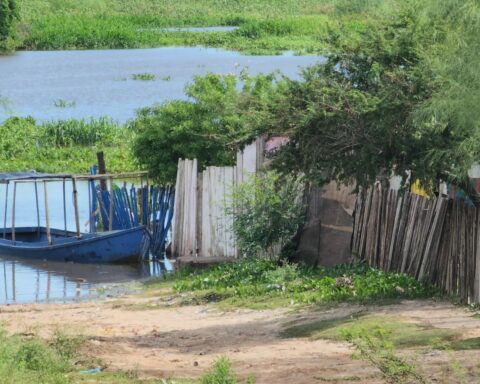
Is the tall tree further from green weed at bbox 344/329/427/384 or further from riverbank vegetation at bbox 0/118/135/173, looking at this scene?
green weed at bbox 344/329/427/384

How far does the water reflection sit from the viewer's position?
68.2ft

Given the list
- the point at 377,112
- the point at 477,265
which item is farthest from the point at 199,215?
the point at 477,265

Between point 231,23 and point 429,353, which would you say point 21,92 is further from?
point 429,353

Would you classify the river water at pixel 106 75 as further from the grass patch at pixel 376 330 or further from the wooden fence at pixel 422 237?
the grass patch at pixel 376 330

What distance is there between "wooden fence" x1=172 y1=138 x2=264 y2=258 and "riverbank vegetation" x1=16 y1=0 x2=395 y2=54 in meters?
59.1

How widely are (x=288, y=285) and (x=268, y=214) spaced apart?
221 cm

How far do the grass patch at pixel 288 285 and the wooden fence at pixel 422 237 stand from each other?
242 millimetres

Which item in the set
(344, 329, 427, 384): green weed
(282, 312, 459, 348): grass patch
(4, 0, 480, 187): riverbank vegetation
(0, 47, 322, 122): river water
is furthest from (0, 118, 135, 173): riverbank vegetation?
(344, 329, 427, 384): green weed

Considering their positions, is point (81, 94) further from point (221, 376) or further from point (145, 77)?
point (221, 376)

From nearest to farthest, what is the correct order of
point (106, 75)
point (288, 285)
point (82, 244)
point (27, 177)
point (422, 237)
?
point (422, 237) < point (288, 285) < point (82, 244) < point (27, 177) < point (106, 75)

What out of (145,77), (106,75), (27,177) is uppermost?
(106,75)

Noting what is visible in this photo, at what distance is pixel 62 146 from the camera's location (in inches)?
1512

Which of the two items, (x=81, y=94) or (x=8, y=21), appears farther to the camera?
(x=8, y=21)

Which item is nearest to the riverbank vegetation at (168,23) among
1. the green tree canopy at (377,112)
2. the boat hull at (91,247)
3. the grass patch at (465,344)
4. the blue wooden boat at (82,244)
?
the blue wooden boat at (82,244)
